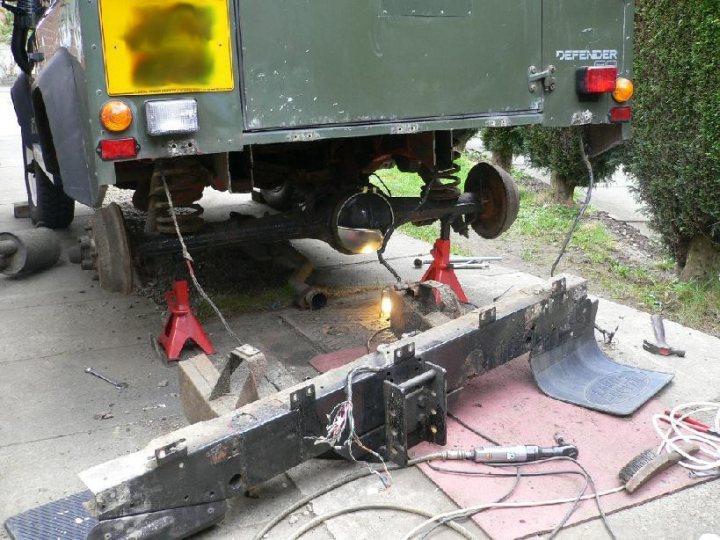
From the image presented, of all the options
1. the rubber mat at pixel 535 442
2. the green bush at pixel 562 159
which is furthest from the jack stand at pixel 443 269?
the green bush at pixel 562 159

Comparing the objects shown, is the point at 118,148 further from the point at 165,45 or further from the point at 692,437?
the point at 692,437

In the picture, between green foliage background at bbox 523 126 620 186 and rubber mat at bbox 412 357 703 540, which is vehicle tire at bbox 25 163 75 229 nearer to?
rubber mat at bbox 412 357 703 540

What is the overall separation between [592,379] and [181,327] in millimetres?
2186

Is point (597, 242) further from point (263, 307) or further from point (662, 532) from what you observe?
point (662, 532)

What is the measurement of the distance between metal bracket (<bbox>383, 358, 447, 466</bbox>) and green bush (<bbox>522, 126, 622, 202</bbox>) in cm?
521

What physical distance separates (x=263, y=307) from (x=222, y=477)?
241cm

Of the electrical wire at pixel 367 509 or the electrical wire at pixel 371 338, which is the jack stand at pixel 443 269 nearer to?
the electrical wire at pixel 371 338

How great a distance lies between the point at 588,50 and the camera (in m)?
3.61

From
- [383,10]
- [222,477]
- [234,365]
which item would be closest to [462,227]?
[383,10]

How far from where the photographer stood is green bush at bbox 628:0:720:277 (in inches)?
202

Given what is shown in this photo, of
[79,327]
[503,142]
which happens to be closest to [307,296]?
[79,327]

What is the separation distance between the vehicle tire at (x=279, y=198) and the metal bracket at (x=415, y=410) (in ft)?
10.4

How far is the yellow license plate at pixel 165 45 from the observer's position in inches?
105

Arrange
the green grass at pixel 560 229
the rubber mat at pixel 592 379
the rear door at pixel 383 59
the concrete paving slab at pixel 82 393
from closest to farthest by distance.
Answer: the rear door at pixel 383 59, the rubber mat at pixel 592 379, the concrete paving slab at pixel 82 393, the green grass at pixel 560 229
